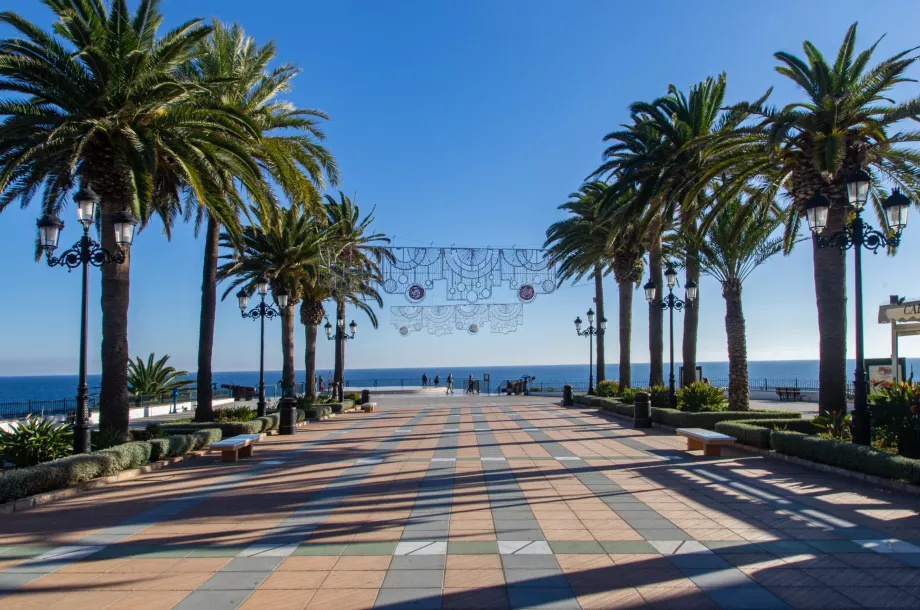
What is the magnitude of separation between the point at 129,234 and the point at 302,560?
7.86 m

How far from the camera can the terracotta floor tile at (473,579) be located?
18.2 ft

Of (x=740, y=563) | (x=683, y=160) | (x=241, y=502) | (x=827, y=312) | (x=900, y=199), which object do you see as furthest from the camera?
(x=683, y=160)

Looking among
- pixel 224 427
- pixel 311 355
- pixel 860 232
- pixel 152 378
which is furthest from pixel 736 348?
pixel 152 378

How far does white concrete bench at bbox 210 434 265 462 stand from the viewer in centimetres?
1295

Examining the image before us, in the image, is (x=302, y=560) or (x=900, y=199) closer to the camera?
(x=302, y=560)

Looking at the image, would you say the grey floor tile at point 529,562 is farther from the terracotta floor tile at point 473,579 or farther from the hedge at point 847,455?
the hedge at point 847,455

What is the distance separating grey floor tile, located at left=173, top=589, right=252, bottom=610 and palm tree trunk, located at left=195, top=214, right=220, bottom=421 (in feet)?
44.7

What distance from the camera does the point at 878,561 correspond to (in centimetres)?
606

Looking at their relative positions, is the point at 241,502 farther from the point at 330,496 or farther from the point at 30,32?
the point at 30,32

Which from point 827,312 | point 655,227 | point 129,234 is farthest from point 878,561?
point 655,227

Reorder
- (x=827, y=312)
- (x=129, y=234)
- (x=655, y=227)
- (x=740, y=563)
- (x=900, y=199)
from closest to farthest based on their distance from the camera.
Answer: (x=740, y=563), (x=900, y=199), (x=129, y=234), (x=827, y=312), (x=655, y=227)

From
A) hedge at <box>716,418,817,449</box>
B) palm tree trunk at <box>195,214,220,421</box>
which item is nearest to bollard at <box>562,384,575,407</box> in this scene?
hedge at <box>716,418,817,449</box>

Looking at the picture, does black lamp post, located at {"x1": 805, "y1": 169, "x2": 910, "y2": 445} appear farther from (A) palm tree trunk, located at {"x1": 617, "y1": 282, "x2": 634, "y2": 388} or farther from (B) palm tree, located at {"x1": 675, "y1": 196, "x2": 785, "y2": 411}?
(A) palm tree trunk, located at {"x1": 617, "y1": 282, "x2": 634, "y2": 388}

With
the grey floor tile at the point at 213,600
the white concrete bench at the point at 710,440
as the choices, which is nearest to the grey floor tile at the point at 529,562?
the grey floor tile at the point at 213,600
